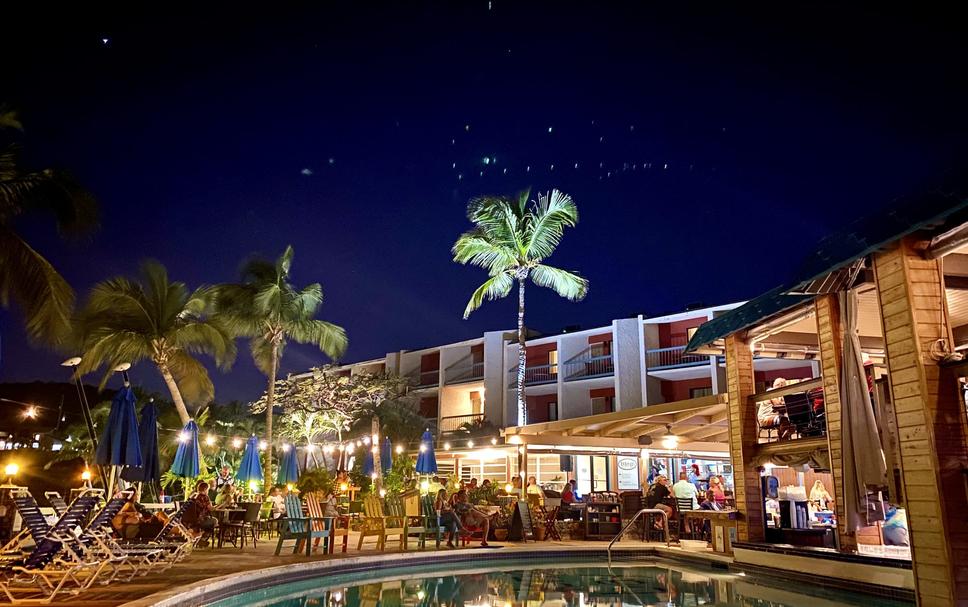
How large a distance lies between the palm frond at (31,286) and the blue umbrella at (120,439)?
2.98m

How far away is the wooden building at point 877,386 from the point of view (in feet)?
19.9

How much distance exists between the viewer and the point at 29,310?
12.8 m

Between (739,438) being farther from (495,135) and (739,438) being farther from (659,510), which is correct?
(495,135)

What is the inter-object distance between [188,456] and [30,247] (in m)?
5.11

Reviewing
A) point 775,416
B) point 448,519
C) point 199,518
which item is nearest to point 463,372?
point 448,519

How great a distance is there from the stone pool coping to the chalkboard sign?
1014 millimetres

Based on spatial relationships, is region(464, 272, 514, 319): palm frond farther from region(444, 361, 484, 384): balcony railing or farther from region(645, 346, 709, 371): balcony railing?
region(444, 361, 484, 384): balcony railing

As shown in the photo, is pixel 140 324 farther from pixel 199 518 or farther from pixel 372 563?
pixel 372 563

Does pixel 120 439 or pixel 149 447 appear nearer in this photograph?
pixel 120 439

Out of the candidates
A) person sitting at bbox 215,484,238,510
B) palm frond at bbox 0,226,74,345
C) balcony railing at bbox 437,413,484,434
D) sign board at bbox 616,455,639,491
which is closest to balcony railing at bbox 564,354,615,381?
sign board at bbox 616,455,639,491

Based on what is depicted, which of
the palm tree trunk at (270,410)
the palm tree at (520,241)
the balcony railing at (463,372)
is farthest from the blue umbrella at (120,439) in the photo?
the balcony railing at (463,372)

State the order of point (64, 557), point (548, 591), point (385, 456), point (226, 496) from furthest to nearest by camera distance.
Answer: point (385, 456) → point (226, 496) → point (548, 591) → point (64, 557)

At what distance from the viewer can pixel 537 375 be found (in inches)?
1201

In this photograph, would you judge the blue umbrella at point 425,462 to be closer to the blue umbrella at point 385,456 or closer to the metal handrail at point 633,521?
the blue umbrella at point 385,456
